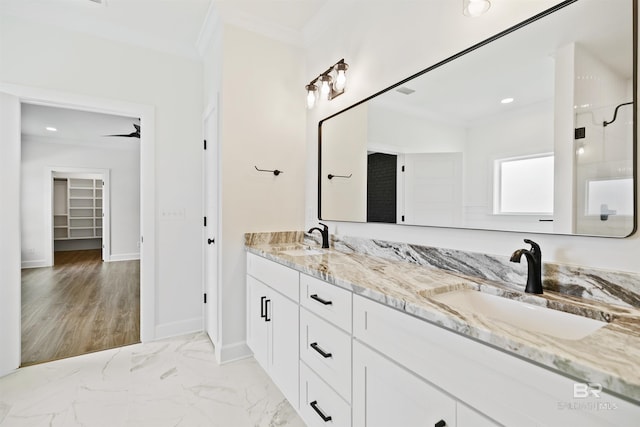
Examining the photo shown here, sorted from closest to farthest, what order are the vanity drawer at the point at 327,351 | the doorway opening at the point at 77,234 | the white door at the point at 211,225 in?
1. the vanity drawer at the point at 327,351
2. the white door at the point at 211,225
3. the doorway opening at the point at 77,234

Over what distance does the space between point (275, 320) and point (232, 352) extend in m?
0.75

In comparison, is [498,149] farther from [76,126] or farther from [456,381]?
[76,126]

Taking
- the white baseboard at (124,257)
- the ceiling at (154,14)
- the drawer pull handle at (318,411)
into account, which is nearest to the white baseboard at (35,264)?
the white baseboard at (124,257)

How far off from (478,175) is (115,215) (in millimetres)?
7536

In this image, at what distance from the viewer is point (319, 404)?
1387 mm

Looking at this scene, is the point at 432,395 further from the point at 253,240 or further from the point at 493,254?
the point at 253,240

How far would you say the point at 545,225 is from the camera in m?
1.10

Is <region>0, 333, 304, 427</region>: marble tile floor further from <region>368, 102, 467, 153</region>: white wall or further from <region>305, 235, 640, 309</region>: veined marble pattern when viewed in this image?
<region>368, 102, 467, 153</region>: white wall

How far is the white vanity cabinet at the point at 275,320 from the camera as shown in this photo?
1605 millimetres

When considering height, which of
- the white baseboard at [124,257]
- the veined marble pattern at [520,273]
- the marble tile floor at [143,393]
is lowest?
the marble tile floor at [143,393]

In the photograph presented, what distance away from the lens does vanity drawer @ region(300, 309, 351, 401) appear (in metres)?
1.21

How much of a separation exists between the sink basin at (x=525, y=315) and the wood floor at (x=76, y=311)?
275 centimetres

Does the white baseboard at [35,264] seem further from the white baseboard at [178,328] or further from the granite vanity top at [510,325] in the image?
the granite vanity top at [510,325]

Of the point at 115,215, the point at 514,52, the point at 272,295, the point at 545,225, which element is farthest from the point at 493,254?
the point at 115,215
